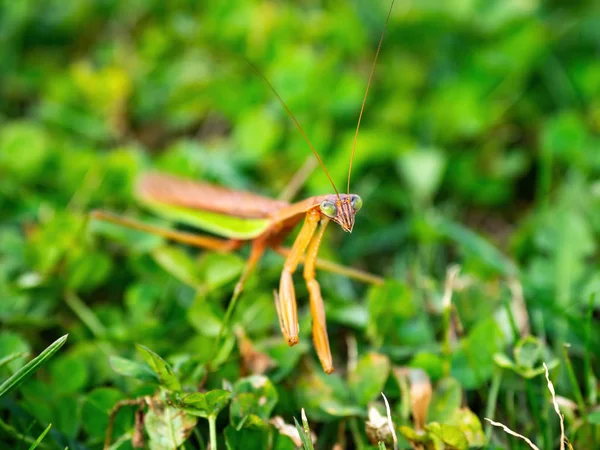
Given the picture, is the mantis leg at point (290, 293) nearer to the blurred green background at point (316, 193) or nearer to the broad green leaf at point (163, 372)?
the blurred green background at point (316, 193)

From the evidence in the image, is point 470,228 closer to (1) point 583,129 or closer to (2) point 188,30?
(1) point 583,129

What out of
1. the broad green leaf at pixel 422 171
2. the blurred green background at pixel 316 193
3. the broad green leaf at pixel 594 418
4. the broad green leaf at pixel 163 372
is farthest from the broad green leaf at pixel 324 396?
the broad green leaf at pixel 422 171

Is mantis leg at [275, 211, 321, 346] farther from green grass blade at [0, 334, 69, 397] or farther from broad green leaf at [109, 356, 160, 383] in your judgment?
green grass blade at [0, 334, 69, 397]

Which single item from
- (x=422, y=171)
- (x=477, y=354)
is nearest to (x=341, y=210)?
(x=477, y=354)

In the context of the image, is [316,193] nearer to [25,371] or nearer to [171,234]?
[171,234]

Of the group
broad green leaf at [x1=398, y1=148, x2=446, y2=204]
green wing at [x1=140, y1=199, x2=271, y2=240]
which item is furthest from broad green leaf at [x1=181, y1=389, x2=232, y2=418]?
broad green leaf at [x1=398, y1=148, x2=446, y2=204]
